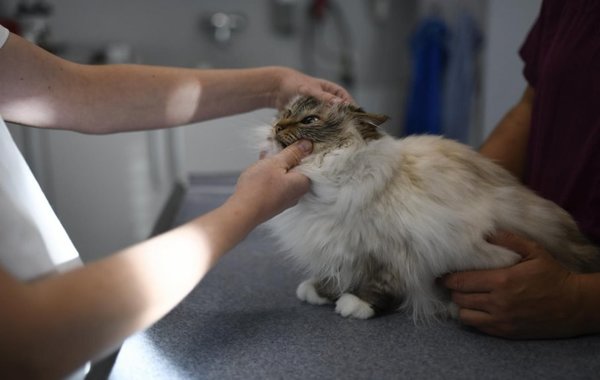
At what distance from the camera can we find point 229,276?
120cm

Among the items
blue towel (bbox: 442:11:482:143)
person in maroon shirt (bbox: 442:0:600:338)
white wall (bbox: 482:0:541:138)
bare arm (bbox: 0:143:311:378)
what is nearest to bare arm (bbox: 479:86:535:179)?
person in maroon shirt (bbox: 442:0:600:338)

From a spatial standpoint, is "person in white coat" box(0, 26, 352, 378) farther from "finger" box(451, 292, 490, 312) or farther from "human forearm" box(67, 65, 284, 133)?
"finger" box(451, 292, 490, 312)

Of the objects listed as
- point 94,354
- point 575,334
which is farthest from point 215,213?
point 575,334

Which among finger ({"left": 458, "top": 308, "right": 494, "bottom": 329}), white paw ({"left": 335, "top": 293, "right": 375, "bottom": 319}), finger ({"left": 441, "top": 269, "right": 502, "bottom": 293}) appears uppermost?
finger ({"left": 441, "top": 269, "right": 502, "bottom": 293})

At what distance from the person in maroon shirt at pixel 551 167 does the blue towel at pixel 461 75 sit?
5.52ft

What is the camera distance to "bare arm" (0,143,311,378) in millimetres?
543

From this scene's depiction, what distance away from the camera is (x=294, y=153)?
0.97m

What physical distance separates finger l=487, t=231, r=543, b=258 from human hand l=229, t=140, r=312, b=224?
0.33 meters

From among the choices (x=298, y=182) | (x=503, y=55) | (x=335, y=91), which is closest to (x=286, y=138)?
(x=298, y=182)

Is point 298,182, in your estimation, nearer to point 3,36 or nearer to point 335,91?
point 335,91

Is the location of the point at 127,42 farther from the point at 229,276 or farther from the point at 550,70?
the point at 550,70

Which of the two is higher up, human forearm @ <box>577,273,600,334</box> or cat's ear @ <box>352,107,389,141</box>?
cat's ear @ <box>352,107,389,141</box>

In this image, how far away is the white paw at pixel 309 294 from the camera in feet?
3.45

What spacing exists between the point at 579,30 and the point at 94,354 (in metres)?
1.01
